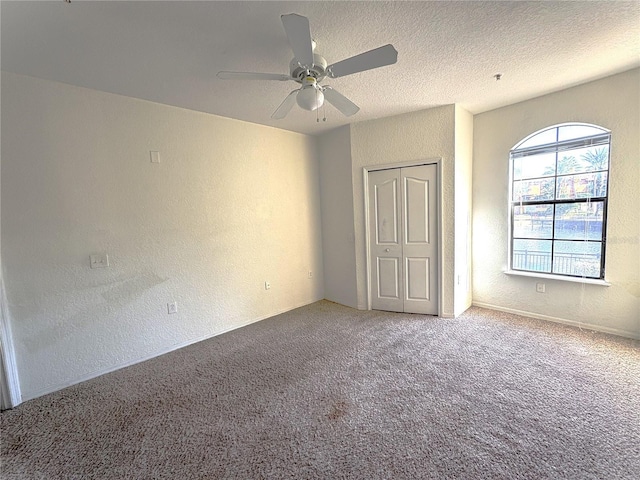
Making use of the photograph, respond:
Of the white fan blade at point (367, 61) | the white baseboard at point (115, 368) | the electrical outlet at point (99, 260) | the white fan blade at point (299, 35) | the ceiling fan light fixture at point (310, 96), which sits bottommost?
the white baseboard at point (115, 368)

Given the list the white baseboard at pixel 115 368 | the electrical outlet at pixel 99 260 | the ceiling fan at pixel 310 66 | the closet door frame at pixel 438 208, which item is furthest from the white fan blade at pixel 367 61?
the white baseboard at pixel 115 368

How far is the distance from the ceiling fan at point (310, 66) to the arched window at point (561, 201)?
2.78m

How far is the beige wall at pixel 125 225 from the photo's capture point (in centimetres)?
229

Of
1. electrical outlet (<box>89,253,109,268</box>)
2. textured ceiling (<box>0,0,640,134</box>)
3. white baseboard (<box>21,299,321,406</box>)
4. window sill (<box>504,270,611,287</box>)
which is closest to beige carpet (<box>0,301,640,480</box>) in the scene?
white baseboard (<box>21,299,321,406</box>)

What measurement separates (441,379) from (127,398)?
103 inches

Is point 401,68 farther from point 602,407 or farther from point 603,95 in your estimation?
point 602,407

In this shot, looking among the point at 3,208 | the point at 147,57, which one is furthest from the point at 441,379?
the point at 3,208

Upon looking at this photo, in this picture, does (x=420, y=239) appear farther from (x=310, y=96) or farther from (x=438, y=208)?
(x=310, y=96)

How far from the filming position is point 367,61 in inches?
65.9

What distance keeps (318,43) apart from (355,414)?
266 cm

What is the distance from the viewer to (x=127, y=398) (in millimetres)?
2287

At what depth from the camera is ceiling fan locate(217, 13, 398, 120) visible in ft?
4.83

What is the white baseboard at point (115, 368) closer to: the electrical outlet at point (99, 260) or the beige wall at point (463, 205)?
the electrical outlet at point (99, 260)

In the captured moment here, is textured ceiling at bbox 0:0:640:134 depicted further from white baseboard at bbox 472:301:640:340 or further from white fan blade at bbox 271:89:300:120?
white baseboard at bbox 472:301:640:340
